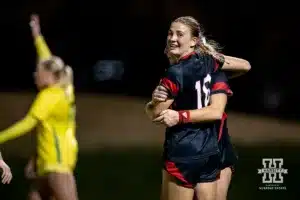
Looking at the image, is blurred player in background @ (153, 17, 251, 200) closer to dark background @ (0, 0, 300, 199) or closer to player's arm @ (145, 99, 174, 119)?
player's arm @ (145, 99, 174, 119)

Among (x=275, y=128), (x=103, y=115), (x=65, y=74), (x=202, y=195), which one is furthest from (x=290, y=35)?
(x=202, y=195)

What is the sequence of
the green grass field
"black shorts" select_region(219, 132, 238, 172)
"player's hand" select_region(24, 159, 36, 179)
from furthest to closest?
the green grass field, "player's hand" select_region(24, 159, 36, 179), "black shorts" select_region(219, 132, 238, 172)

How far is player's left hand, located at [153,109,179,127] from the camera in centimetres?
225

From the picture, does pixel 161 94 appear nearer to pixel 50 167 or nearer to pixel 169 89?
pixel 169 89

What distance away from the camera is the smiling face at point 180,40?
2.34m

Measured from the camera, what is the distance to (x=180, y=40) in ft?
7.70

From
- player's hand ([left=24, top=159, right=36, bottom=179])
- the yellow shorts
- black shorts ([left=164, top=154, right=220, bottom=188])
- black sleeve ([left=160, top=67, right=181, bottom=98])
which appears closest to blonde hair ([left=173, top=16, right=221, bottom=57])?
black sleeve ([left=160, top=67, right=181, bottom=98])

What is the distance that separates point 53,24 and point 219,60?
2.54 meters

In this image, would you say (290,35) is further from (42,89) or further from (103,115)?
(42,89)

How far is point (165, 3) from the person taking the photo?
15.5ft

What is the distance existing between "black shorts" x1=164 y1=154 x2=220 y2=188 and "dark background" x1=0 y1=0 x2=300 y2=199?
7.93ft

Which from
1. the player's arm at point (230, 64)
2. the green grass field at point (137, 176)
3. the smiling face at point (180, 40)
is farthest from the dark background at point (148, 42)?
the smiling face at point (180, 40)

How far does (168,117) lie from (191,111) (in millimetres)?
88

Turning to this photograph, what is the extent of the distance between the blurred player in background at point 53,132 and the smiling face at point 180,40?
74cm
